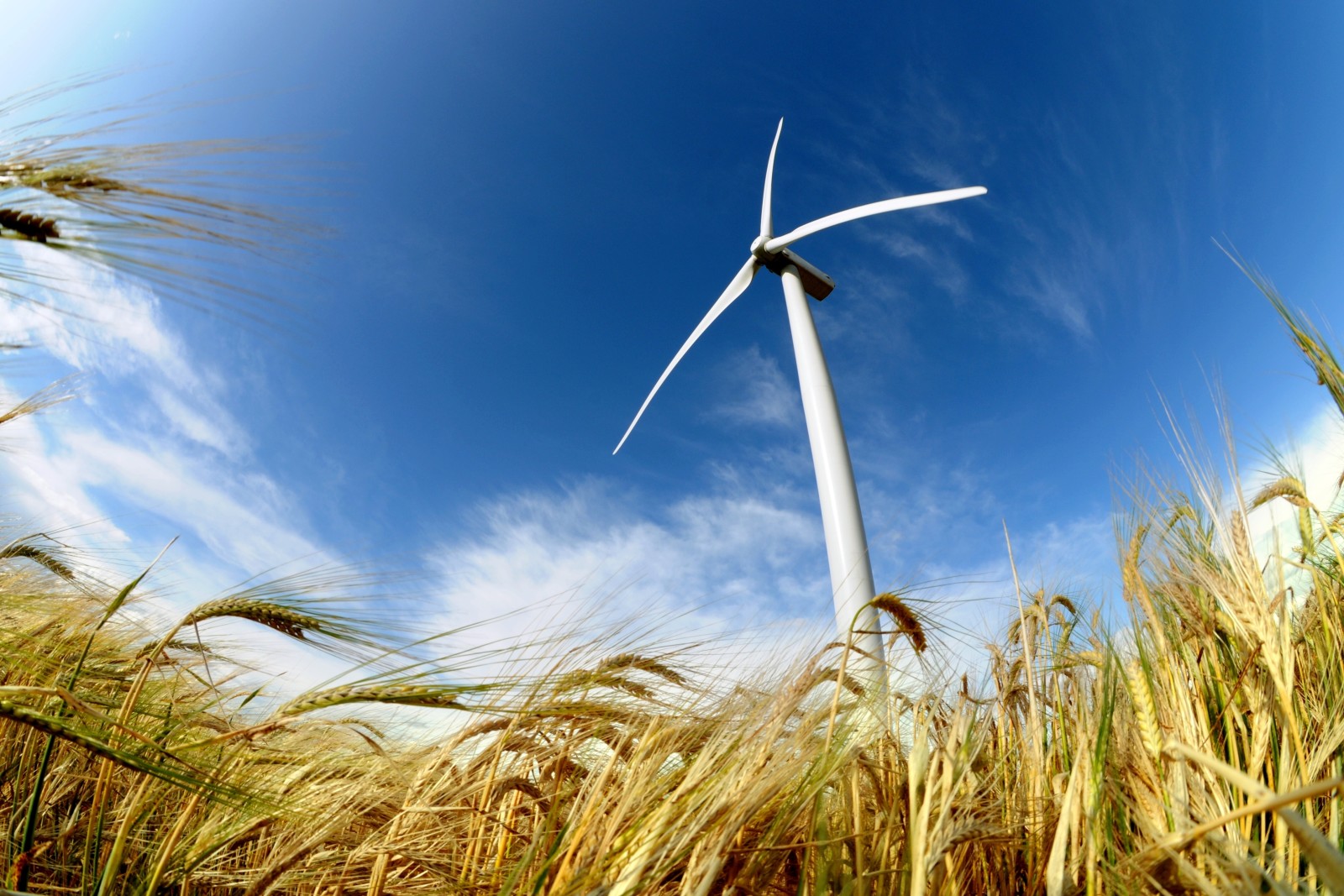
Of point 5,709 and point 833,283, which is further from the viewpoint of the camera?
point 833,283

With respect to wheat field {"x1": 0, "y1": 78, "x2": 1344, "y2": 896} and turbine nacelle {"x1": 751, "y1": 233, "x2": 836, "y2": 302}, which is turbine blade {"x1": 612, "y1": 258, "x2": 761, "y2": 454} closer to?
turbine nacelle {"x1": 751, "y1": 233, "x2": 836, "y2": 302}

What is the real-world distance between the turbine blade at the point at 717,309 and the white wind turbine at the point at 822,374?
Result: 0.6 inches

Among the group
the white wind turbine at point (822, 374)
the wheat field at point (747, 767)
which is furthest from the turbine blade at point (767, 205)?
the wheat field at point (747, 767)

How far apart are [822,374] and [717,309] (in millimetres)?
2854

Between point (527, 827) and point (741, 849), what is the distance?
1229mm

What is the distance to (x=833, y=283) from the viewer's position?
14383 mm


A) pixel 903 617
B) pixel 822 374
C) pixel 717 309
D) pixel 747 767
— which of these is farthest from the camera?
pixel 717 309

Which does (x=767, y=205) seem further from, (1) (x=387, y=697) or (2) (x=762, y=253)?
(1) (x=387, y=697)

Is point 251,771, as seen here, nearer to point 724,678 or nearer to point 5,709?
point 5,709

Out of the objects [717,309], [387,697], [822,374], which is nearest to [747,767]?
[387,697]

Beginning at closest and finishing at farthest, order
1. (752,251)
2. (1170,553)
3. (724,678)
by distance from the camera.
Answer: (724,678), (1170,553), (752,251)

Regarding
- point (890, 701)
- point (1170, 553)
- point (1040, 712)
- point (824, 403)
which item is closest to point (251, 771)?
point (890, 701)

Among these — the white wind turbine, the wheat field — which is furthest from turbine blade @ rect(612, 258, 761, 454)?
the wheat field

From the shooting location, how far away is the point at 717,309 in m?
12.1
